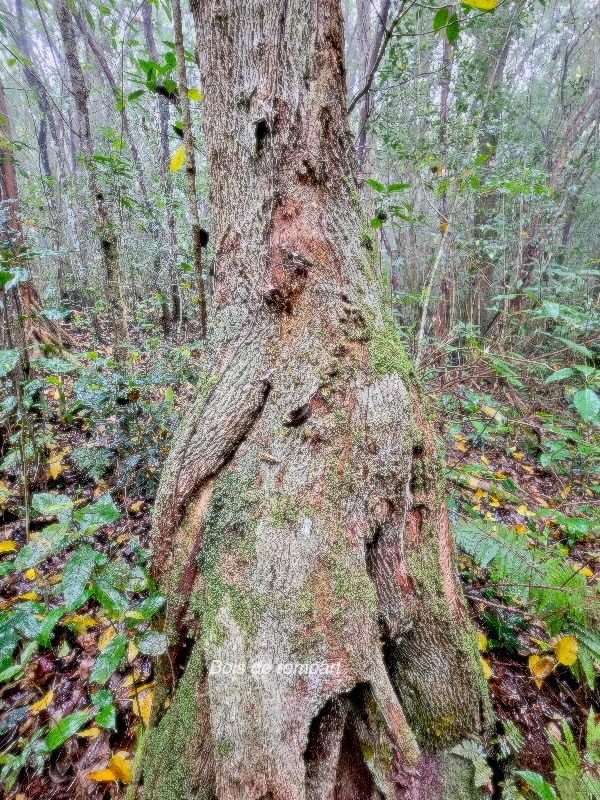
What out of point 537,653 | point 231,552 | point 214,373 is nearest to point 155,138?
point 214,373

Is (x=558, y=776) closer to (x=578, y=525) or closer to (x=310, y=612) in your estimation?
(x=310, y=612)

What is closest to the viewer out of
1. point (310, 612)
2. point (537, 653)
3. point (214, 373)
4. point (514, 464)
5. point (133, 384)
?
point (310, 612)

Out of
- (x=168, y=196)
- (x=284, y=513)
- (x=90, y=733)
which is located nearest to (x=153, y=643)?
(x=284, y=513)

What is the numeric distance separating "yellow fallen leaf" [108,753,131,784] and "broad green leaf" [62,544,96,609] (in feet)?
2.81

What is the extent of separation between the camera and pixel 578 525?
2.39m

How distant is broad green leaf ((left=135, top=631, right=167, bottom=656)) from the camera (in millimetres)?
1248

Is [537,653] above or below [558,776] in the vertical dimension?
below

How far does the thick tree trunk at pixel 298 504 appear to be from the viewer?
117 cm

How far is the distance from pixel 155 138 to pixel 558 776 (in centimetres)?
881

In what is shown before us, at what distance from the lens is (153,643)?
126 centimetres

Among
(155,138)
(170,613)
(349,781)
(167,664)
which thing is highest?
(155,138)

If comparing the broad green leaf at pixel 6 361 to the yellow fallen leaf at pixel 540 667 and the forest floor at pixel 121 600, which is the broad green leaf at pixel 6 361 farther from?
the yellow fallen leaf at pixel 540 667

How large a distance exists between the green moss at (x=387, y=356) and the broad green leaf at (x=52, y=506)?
1162 millimetres

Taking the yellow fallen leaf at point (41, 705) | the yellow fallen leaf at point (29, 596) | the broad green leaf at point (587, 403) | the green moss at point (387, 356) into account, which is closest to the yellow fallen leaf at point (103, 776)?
the yellow fallen leaf at point (41, 705)
